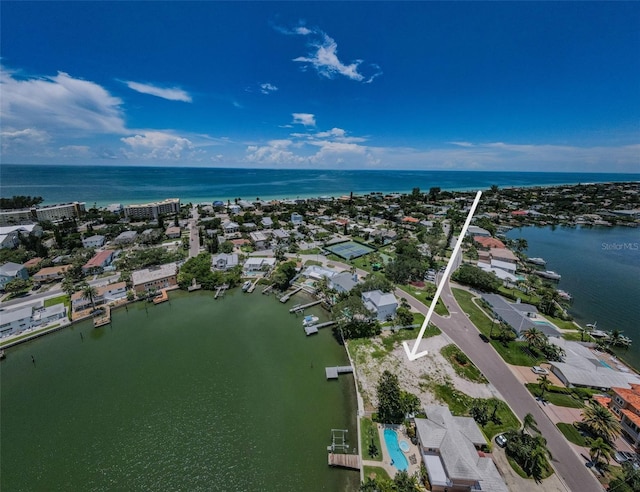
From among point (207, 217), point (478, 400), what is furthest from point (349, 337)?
point (207, 217)

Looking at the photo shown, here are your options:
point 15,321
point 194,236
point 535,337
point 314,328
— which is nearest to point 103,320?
point 15,321

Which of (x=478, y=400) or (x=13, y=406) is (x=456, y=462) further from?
(x=13, y=406)

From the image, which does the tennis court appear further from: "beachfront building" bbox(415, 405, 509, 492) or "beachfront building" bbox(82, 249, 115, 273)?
"beachfront building" bbox(82, 249, 115, 273)

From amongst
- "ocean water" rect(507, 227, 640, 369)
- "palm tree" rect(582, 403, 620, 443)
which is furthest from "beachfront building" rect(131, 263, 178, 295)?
"ocean water" rect(507, 227, 640, 369)

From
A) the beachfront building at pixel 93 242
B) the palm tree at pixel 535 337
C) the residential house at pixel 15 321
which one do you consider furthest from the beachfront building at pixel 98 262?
the palm tree at pixel 535 337

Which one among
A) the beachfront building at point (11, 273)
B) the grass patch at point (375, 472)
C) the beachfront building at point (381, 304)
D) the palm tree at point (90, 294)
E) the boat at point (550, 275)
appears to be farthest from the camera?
the boat at point (550, 275)

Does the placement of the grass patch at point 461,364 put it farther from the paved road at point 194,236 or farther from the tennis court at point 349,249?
the paved road at point 194,236
